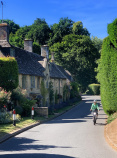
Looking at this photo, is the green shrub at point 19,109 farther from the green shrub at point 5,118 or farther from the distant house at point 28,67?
the distant house at point 28,67

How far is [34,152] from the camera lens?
1046 centimetres

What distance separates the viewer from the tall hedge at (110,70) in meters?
20.4

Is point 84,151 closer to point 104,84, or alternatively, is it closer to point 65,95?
point 104,84

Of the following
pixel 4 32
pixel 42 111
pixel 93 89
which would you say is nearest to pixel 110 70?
pixel 42 111

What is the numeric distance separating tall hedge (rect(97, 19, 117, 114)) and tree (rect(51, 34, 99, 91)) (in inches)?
1775

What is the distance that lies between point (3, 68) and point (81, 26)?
5496cm

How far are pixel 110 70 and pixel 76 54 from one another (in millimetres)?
46954

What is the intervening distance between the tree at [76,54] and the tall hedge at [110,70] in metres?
45.1

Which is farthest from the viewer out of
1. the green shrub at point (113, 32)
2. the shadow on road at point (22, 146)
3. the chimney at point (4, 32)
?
the chimney at point (4, 32)

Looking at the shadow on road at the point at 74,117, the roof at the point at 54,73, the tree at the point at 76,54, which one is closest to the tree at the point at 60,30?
the tree at the point at 76,54

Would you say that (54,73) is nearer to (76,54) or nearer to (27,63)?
(27,63)

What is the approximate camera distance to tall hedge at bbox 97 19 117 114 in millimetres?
20375

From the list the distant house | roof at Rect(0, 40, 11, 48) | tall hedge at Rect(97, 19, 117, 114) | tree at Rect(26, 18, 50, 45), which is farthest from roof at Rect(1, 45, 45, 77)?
tree at Rect(26, 18, 50, 45)

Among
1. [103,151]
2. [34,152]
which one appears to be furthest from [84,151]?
[34,152]
